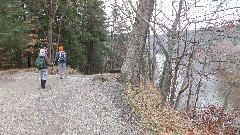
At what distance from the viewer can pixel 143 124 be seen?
835 cm

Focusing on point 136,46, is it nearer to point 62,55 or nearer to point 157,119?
point 157,119

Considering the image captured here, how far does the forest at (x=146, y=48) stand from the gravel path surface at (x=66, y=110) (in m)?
0.64

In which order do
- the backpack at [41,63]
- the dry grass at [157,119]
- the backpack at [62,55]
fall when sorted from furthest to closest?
the backpack at [62,55]
the backpack at [41,63]
the dry grass at [157,119]

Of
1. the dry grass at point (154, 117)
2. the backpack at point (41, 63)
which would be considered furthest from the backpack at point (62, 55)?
the dry grass at point (154, 117)

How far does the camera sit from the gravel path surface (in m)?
8.10

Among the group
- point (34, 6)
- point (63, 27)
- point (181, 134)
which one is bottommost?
point (181, 134)

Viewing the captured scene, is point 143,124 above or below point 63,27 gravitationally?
below

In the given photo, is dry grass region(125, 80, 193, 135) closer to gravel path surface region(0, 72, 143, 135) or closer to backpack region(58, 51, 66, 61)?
gravel path surface region(0, 72, 143, 135)

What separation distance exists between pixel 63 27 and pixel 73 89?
50.9 feet

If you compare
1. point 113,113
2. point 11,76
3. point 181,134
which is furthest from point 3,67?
point 181,134

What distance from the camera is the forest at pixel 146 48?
954 centimetres

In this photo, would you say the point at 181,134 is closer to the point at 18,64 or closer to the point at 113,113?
the point at 113,113

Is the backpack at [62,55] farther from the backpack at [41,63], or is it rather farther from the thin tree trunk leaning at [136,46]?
the thin tree trunk leaning at [136,46]

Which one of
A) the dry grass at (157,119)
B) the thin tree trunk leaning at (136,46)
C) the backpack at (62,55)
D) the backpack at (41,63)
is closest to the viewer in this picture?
the dry grass at (157,119)
